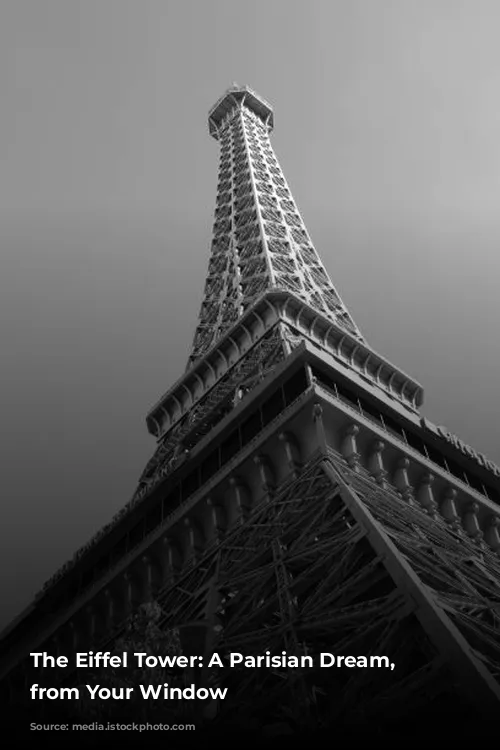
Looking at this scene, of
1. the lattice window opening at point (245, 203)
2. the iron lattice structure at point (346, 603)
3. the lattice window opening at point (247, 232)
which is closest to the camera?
the iron lattice structure at point (346, 603)

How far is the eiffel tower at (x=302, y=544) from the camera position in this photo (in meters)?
13.2

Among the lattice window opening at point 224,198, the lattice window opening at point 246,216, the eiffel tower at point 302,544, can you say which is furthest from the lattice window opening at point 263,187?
the eiffel tower at point 302,544

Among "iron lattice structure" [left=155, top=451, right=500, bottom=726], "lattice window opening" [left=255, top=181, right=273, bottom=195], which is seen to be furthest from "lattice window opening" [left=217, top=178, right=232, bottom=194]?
"iron lattice structure" [left=155, top=451, right=500, bottom=726]

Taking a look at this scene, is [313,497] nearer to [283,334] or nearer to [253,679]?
[253,679]

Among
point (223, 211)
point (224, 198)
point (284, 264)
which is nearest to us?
point (284, 264)

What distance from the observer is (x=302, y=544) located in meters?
19.0

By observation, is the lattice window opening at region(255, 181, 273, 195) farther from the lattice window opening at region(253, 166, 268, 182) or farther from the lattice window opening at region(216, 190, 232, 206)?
the lattice window opening at region(216, 190, 232, 206)

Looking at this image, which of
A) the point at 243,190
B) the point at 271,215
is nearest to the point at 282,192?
the point at 243,190

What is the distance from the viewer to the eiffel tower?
13.2 meters

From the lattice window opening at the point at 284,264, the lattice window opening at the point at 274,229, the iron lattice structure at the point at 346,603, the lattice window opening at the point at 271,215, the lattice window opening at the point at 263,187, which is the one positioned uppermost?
the lattice window opening at the point at 263,187

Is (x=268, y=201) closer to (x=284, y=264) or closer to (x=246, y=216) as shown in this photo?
(x=246, y=216)

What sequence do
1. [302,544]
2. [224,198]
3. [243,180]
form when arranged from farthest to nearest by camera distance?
1. [224,198]
2. [243,180]
3. [302,544]

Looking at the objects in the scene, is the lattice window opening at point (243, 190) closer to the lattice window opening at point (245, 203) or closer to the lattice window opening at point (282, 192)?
the lattice window opening at point (245, 203)

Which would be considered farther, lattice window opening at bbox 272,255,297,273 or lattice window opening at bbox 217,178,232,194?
lattice window opening at bbox 217,178,232,194
